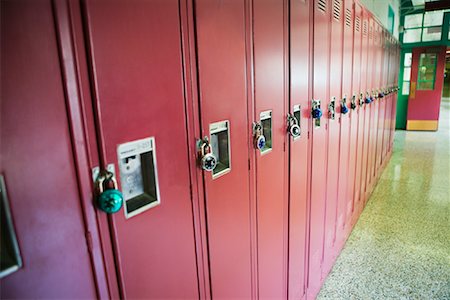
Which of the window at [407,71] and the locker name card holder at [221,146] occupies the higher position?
the window at [407,71]

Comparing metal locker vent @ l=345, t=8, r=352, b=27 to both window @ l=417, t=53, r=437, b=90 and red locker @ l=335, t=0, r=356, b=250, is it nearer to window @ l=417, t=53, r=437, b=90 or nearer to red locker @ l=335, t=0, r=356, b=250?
red locker @ l=335, t=0, r=356, b=250

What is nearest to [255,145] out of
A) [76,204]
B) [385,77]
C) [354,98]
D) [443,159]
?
[76,204]

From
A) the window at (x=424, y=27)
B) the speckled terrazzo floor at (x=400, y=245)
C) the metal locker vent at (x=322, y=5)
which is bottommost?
the speckled terrazzo floor at (x=400, y=245)

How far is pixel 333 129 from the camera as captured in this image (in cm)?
253

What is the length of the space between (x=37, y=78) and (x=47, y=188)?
23 centimetres

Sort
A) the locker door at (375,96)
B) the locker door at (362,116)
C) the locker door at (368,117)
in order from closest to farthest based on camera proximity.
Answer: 1. the locker door at (362,116)
2. the locker door at (368,117)
3. the locker door at (375,96)

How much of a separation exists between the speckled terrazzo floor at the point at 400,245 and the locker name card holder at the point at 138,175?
2197 mm

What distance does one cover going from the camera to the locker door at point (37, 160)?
567 millimetres

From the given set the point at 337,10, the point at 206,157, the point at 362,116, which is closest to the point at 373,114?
the point at 362,116

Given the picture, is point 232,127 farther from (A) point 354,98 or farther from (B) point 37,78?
(A) point 354,98

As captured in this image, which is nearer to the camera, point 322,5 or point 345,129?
point 322,5

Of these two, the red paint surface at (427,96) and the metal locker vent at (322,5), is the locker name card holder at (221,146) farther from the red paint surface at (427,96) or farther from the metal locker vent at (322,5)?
the red paint surface at (427,96)

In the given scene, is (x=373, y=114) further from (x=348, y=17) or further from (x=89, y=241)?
(x=89, y=241)

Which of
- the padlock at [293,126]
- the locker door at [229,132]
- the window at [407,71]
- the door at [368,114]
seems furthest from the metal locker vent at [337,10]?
the window at [407,71]
